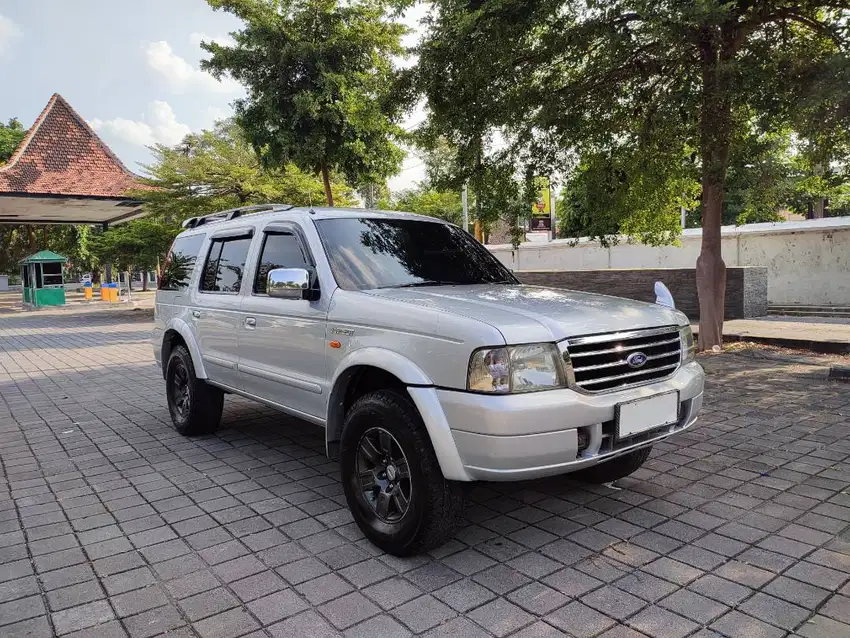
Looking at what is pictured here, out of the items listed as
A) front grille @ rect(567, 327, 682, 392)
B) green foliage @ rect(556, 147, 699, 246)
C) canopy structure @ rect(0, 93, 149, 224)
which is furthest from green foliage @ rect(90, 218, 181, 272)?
front grille @ rect(567, 327, 682, 392)

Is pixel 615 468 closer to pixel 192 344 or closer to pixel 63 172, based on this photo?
pixel 192 344

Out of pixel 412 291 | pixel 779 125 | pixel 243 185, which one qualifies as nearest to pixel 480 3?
pixel 779 125

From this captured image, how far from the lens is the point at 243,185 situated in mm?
19312

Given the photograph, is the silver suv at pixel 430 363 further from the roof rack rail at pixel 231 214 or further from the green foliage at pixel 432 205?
the green foliage at pixel 432 205

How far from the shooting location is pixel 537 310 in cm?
334

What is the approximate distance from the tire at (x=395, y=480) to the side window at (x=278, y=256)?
4.35 ft

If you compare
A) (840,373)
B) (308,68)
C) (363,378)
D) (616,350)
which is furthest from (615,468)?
(308,68)

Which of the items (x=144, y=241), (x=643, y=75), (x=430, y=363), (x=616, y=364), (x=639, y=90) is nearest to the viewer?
(x=430, y=363)

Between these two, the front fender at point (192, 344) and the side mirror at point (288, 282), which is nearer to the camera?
the side mirror at point (288, 282)

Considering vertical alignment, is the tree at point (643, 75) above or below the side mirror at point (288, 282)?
above

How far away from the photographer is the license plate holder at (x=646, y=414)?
3.22 meters

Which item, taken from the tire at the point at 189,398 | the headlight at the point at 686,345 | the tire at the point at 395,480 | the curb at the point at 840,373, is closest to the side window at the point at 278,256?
the tire at the point at 395,480

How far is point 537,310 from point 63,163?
82.4 feet

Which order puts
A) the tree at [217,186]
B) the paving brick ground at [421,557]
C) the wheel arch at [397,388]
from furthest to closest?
the tree at [217,186] < the wheel arch at [397,388] < the paving brick ground at [421,557]
